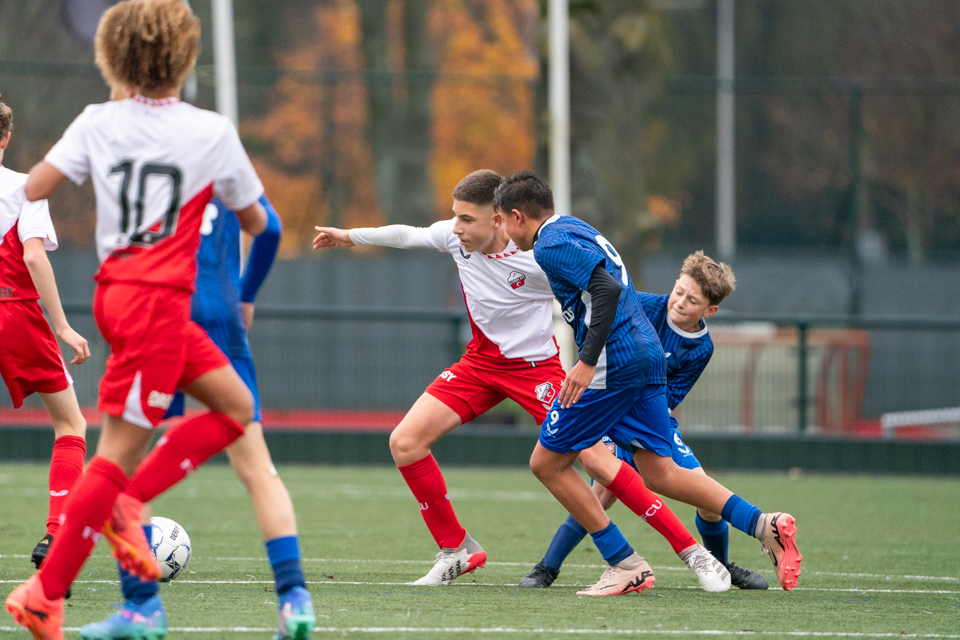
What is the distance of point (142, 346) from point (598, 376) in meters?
2.16

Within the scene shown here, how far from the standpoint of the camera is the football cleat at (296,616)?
3623 mm

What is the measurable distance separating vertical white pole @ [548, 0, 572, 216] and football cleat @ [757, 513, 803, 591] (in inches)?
279

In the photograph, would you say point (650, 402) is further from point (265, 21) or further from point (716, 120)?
point (265, 21)

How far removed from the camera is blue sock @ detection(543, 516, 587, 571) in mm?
5551

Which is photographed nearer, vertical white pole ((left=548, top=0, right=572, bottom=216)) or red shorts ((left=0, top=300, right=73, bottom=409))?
red shorts ((left=0, top=300, right=73, bottom=409))

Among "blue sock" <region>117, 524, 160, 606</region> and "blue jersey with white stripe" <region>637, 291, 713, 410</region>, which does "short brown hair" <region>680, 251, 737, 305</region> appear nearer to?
"blue jersey with white stripe" <region>637, 291, 713, 410</region>

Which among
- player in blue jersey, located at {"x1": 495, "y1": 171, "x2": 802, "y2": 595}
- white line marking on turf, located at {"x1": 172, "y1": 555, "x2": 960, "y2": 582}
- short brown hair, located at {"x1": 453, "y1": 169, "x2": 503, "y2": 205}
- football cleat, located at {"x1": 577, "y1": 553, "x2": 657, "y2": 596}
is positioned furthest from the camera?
white line marking on turf, located at {"x1": 172, "y1": 555, "x2": 960, "y2": 582}

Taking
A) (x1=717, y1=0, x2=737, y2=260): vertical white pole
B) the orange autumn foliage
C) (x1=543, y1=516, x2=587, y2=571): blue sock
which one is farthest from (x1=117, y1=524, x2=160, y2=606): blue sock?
(x1=717, y1=0, x2=737, y2=260): vertical white pole

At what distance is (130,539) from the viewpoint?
3.66 metres

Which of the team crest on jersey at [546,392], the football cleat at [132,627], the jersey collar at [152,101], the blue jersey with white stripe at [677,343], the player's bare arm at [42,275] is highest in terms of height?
the jersey collar at [152,101]

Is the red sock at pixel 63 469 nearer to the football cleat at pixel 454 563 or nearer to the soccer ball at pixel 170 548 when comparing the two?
the soccer ball at pixel 170 548

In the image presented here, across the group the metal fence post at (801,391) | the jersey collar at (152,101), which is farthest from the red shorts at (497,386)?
the metal fence post at (801,391)

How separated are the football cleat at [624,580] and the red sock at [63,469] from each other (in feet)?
7.77

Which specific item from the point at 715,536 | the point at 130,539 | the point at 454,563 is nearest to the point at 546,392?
the point at 454,563
